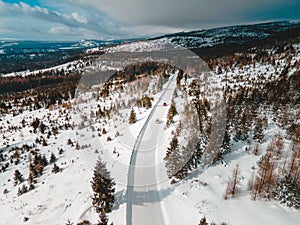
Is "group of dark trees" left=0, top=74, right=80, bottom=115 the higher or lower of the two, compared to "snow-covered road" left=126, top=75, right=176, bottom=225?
lower

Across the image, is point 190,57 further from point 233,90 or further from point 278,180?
point 278,180

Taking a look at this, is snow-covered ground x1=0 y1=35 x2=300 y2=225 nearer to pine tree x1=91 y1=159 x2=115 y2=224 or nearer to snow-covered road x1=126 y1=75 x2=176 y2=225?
snow-covered road x1=126 y1=75 x2=176 y2=225

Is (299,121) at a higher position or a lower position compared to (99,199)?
higher

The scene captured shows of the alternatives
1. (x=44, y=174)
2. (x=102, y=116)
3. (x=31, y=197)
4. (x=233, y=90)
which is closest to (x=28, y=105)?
(x=102, y=116)

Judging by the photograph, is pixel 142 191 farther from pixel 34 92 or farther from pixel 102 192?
pixel 34 92

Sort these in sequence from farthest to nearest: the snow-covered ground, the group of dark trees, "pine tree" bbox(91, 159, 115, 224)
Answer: the group of dark trees
"pine tree" bbox(91, 159, 115, 224)
the snow-covered ground

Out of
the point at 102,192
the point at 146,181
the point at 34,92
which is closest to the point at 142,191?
the point at 146,181

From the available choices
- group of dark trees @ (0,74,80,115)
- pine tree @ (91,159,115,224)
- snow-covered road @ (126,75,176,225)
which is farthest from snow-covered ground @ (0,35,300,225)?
group of dark trees @ (0,74,80,115)

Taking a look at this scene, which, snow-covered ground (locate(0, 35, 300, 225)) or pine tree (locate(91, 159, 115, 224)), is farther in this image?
pine tree (locate(91, 159, 115, 224))

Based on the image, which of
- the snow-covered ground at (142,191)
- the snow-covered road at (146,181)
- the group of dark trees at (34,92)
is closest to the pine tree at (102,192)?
the snow-covered ground at (142,191)
